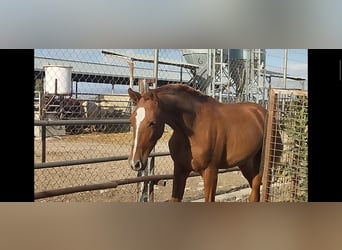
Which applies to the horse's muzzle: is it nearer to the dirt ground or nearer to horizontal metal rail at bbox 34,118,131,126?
the dirt ground

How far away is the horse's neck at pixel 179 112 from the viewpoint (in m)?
2.30

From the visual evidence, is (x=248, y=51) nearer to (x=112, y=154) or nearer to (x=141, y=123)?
(x=141, y=123)

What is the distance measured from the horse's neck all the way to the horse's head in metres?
0.07

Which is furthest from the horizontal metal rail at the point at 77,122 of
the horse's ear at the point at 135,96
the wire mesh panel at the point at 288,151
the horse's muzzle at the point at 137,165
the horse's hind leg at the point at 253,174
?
the wire mesh panel at the point at 288,151

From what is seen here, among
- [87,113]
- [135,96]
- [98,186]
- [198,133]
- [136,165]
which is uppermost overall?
[135,96]

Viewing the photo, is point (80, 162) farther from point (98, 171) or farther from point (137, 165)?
point (137, 165)

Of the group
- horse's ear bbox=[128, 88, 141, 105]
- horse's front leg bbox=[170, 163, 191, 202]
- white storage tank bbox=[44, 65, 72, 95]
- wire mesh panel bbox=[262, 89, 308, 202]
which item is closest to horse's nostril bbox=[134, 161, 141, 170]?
horse's front leg bbox=[170, 163, 191, 202]

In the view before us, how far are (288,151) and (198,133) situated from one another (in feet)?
1.89

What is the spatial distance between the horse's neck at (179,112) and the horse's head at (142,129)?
0.24ft

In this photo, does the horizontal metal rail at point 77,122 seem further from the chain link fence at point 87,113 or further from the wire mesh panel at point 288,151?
the wire mesh panel at point 288,151

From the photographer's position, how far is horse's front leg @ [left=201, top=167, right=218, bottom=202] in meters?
2.29

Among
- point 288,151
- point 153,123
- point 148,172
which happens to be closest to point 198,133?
point 153,123

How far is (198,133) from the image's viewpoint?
2.33m

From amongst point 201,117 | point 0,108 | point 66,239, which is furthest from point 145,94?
point 66,239
